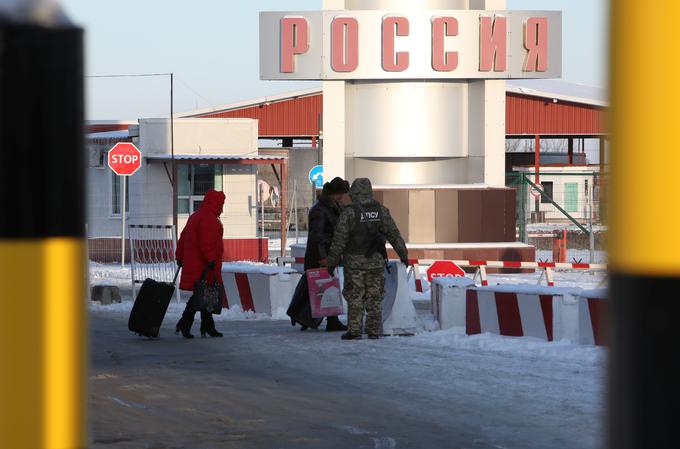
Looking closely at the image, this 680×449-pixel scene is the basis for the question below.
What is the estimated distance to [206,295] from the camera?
15195 millimetres

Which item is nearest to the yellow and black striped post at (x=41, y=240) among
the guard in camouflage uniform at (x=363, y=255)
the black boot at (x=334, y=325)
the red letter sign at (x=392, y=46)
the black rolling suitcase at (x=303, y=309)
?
the guard in camouflage uniform at (x=363, y=255)

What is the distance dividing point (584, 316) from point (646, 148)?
1257 cm

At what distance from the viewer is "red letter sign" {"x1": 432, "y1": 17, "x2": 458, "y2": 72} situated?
92.1 ft

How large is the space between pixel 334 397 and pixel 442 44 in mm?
18790

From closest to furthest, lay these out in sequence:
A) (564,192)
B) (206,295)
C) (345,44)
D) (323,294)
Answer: (206,295) → (323,294) → (345,44) → (564,192)

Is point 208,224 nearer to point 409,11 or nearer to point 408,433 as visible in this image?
point 408,433

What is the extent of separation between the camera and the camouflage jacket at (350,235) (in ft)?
48.2

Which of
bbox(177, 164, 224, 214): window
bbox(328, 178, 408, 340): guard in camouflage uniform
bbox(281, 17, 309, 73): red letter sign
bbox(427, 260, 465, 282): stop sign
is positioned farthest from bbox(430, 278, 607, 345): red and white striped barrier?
bbox(177, 164, 224, 214): window

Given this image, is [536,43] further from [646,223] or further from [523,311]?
[646,223]

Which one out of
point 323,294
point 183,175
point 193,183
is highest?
point 183,175

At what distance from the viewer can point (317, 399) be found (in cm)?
997

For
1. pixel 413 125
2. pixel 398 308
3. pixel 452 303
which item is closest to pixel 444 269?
pixel 413 125

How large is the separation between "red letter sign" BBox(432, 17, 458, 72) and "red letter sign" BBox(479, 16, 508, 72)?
1.96ft

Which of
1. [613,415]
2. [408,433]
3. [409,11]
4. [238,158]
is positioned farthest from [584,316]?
[238,158]
